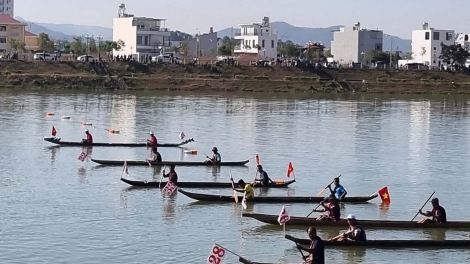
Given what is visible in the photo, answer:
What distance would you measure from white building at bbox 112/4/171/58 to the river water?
63712 millimetres

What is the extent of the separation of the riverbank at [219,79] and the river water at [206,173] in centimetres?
1426

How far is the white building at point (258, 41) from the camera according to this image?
14175 centimetres

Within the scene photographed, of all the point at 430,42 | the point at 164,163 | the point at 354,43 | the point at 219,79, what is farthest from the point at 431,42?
the point at 164,163

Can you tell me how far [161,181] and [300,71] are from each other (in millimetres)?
69679

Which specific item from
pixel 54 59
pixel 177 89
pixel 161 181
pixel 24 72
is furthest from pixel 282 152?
pixel 54 59

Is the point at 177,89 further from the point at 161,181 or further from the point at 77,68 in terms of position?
the point at 161,181

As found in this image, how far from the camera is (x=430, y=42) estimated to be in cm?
14400

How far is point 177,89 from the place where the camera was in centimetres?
9331

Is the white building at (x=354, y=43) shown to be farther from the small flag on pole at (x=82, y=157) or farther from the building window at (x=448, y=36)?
the small flag on pole at (x=82, y=157)

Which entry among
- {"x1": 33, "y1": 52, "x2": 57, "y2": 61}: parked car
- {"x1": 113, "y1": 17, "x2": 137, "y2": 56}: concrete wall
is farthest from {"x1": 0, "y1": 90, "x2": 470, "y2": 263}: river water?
{"x1": 113, "y1": 17, "x2": 137, "y2": 56}: concrete wall

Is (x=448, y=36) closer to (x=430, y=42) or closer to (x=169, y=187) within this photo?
(x=430, y=42)

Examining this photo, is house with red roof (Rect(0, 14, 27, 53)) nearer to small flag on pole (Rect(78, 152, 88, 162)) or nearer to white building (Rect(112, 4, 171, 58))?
white building (Rect(112, 4, 171, 58))

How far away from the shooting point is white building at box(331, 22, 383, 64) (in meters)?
148

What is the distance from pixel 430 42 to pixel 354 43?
490 inches
